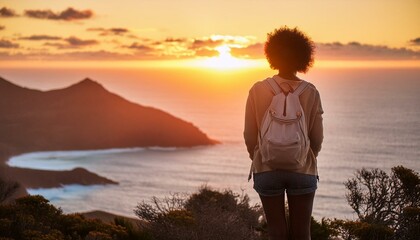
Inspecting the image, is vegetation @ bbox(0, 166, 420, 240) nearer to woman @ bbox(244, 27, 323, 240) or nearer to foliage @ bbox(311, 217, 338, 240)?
foliage @ bbox(311, 217, 338, 240)

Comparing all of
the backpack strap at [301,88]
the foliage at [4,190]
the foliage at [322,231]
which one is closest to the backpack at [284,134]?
the backpack strap at [301,88]

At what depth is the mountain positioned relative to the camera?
140 metres

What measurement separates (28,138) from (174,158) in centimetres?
3122

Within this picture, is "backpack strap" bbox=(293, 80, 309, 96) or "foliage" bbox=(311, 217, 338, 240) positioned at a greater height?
"backpack strap" bbox=(293, 80, 309, 96)

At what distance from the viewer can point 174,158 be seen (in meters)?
128

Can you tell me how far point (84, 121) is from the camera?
15012 cm

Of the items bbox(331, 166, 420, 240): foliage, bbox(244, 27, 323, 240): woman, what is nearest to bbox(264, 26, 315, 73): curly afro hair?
bbox(244, 27, 323, 240): woman

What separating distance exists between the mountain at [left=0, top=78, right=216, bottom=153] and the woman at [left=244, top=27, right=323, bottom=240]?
132797mm

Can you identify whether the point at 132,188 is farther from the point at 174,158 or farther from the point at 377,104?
the point at 377,104

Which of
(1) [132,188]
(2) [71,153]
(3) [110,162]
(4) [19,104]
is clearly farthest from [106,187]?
(4) [19,104]

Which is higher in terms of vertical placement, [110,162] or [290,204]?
[290,204]

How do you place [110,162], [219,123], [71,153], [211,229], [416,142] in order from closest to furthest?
[211,229] → [416,142] → [110,162] → [71,153] → [219,123]

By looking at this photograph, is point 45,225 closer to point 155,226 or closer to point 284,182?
point 155,226

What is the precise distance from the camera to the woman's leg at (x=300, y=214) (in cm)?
448
